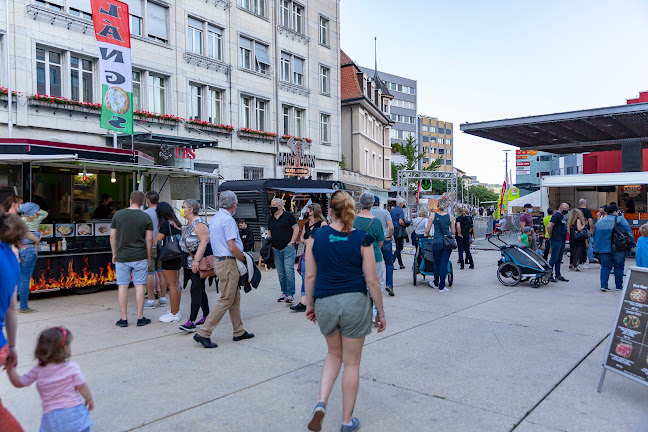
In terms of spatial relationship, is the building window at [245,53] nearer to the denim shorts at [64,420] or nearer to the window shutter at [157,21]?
the window shutter at [157,21]

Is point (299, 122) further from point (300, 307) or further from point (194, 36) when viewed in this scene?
point (300, 307)

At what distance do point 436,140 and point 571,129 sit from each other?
94863 mm

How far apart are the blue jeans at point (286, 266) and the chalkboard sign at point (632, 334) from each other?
16.0 ft

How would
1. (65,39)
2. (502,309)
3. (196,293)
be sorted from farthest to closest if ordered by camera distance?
(65,39) → (502,309) → (196,293)

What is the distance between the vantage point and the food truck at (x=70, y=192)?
8.58m

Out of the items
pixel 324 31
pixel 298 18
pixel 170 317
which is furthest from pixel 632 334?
pixel 324 31

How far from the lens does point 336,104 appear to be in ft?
93.1

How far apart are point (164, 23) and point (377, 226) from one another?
51.6 ft

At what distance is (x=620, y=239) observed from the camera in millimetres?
8758

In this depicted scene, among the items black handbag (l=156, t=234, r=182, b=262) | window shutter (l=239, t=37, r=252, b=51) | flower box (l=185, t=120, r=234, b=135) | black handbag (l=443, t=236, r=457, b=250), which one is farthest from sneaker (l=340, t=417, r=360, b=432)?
window shutter (l=239, t=37, r=252, b=51)

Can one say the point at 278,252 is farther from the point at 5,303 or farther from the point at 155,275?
the point at 5,303

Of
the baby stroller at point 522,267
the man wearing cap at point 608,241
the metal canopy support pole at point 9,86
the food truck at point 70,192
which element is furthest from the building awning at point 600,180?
the metal canopy support pole at point 9,86

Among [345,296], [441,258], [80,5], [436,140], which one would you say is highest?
[436,140]

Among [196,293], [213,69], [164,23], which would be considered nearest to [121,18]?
[164,23]
